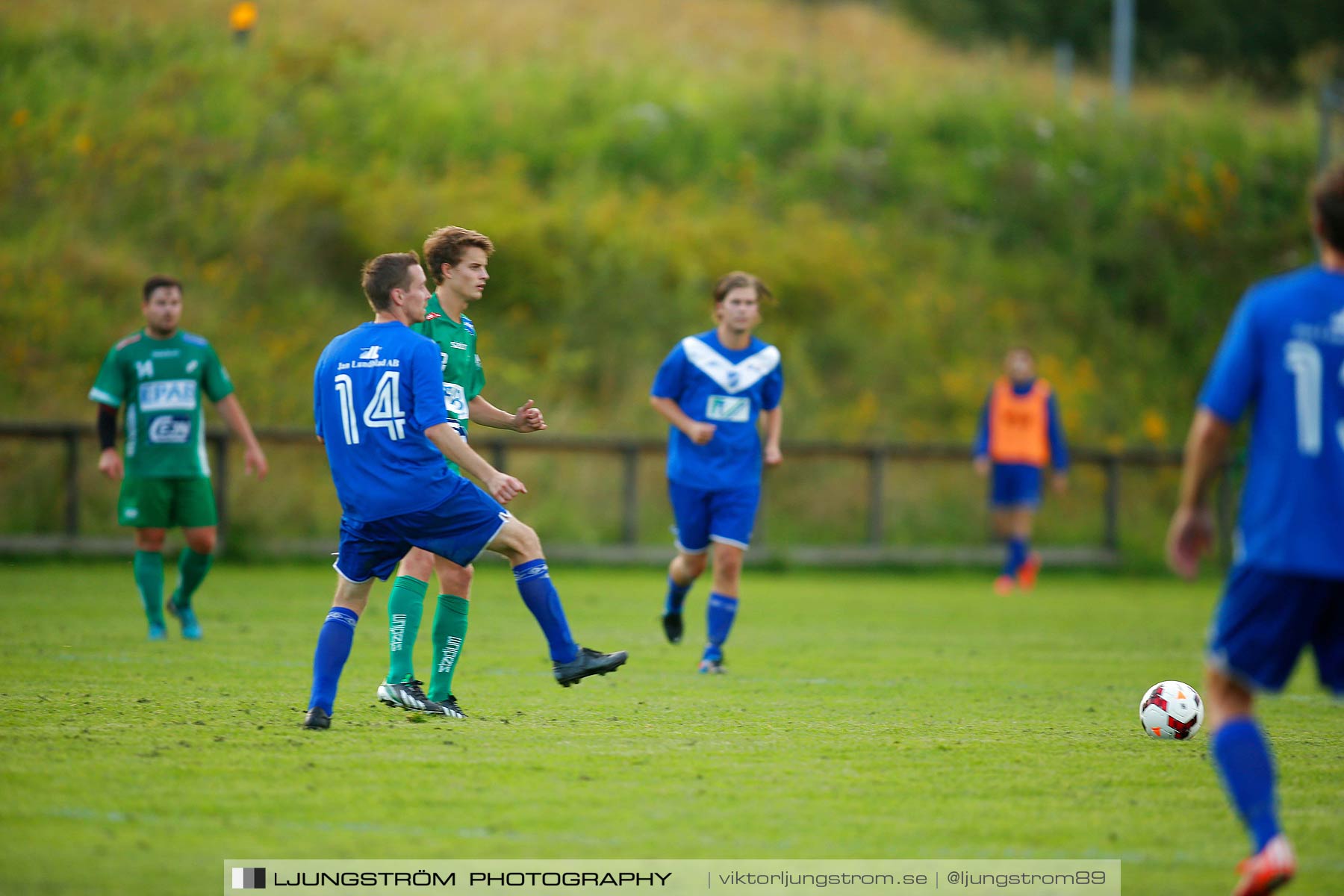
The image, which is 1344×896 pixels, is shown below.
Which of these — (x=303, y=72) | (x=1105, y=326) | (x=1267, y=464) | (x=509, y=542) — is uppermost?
(x=303, y=72)

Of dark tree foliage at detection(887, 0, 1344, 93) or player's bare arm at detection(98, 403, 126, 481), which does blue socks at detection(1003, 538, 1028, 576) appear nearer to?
player's bare arm at detection(98, 403, 126, 481)

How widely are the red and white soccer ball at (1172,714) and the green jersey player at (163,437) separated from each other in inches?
251

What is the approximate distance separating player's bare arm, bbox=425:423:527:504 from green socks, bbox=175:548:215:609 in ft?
16.1

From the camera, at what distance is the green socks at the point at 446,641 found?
23.7 ft

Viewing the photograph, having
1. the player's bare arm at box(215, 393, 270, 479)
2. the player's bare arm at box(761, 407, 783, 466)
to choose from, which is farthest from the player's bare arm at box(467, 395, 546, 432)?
the player's bare arm at box(215, 393, 270, 479)

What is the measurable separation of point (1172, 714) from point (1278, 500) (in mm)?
2757

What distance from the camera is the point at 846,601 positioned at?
15438 mm

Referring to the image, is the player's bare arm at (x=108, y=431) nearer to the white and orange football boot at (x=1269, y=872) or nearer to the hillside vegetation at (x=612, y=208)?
the white and orange football boot at (x=1269, y=872)

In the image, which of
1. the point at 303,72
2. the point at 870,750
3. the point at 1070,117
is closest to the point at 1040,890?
the point at 870,750

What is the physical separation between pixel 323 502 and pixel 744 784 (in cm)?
1438

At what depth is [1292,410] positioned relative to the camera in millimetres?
4363

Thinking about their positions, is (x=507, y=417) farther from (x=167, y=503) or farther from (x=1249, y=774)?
(x=167, y=503)

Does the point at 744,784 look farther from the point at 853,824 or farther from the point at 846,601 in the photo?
the point at 846,601

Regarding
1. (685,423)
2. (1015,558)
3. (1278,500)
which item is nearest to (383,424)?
(685,423)
